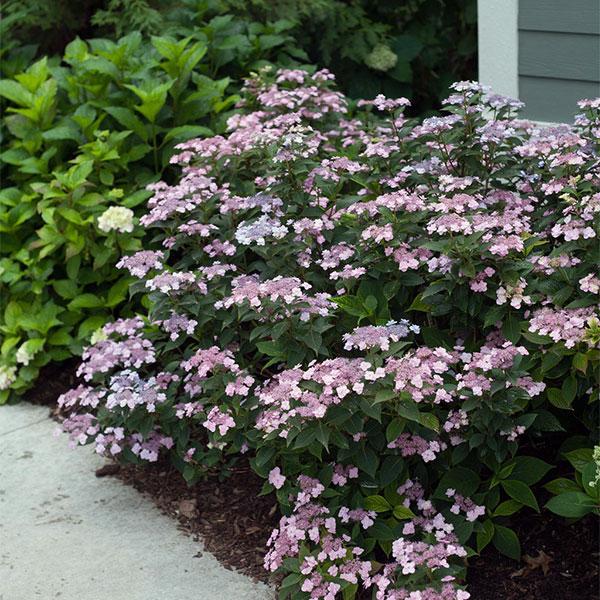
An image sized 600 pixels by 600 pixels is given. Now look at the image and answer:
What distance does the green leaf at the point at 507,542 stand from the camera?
9.62 feet

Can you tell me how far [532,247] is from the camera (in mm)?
3111

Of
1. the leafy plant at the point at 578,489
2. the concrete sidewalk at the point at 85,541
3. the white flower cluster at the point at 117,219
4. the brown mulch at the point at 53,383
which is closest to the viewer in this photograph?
the leafy plant at the point at 578,489

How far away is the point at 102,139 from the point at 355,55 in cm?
170

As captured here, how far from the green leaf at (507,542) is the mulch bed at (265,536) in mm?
82

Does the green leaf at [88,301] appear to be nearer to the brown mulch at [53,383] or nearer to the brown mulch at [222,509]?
the brown mulch at [53,383]

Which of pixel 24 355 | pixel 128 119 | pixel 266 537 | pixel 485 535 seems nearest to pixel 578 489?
pixel 485 535

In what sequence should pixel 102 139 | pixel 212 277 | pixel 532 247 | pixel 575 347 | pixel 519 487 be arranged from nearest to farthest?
1. pixel 575 347
2. pixel 519 487
3. pixel 532 247
4. pixel 212 277
5. pixel 102 139

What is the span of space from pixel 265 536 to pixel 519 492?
0.84 m

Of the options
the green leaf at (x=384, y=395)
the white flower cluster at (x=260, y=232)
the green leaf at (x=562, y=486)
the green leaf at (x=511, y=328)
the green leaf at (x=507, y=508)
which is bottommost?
the green leaf at (x=507, y=508)

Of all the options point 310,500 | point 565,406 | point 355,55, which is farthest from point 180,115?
point 565,406

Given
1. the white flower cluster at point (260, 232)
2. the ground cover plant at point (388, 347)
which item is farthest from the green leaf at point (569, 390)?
the white flower cluster at point (260, 232)

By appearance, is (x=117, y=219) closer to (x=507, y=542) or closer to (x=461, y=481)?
(x=461, y=481)

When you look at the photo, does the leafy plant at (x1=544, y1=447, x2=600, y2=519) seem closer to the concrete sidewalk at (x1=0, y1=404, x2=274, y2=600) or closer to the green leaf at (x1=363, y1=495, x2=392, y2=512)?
the green leaf at (x1=363, y1=495, x2=392, y2=512)

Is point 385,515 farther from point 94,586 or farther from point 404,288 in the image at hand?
point 94,586
